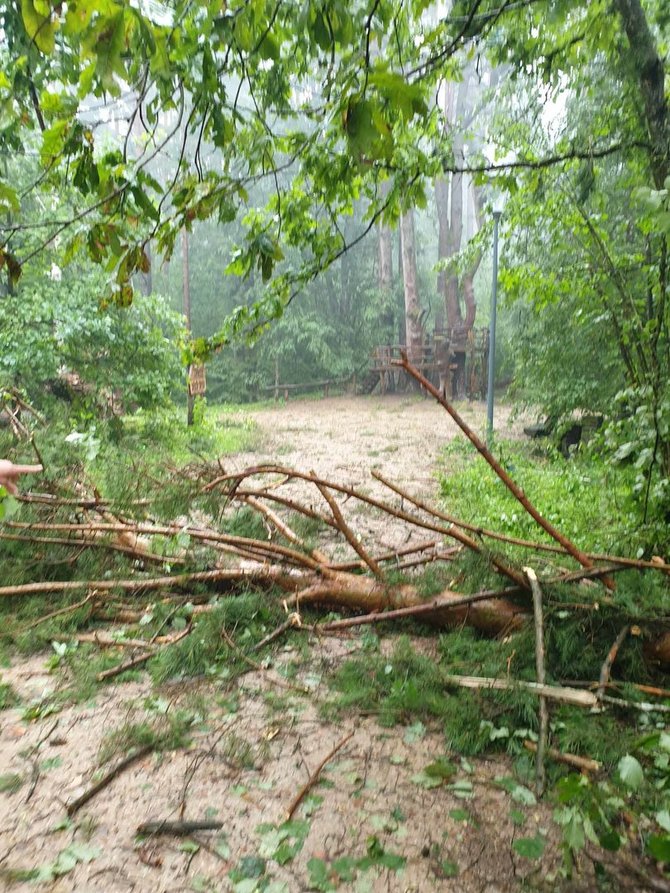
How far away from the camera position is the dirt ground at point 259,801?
2.15 metres

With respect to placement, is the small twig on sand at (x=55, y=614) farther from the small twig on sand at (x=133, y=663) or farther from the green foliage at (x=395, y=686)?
the green foliage at (x=395, y=686)

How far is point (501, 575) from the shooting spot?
3.80 metres

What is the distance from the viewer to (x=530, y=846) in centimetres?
224

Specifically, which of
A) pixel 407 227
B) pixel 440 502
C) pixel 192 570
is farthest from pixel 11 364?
pixel 407 227

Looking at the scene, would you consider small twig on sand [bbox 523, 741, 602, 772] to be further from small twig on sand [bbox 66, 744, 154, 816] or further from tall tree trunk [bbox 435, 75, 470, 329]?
tall tree trunk [bbox 435, 75, 470, 329]

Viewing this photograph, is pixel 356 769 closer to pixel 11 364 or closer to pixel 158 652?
pixel 158 652

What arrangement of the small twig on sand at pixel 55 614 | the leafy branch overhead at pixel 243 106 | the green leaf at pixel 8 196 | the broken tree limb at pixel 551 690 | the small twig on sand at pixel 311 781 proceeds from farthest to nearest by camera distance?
1. the small twig on sand at pixel 55 614
2. the broken tree limb at pixel 551 690
3. the small twig on sand at pixel 311 781
4. the green leaf at pixel 8 196
5. the leafy branch overhead at pixel 243 106

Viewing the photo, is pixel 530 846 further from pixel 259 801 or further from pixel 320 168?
pixel 320 168

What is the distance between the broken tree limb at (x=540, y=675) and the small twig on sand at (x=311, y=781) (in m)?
0.94

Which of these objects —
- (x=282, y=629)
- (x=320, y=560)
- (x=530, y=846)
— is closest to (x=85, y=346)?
(x=320, y=560)

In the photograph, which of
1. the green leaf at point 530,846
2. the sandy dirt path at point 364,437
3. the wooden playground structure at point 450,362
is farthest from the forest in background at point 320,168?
the wooden playground structure at point 450,362

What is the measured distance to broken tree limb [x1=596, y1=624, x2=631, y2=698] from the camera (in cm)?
296

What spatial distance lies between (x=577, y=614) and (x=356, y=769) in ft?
5.23

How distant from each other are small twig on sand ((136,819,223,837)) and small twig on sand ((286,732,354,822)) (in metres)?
0.31
